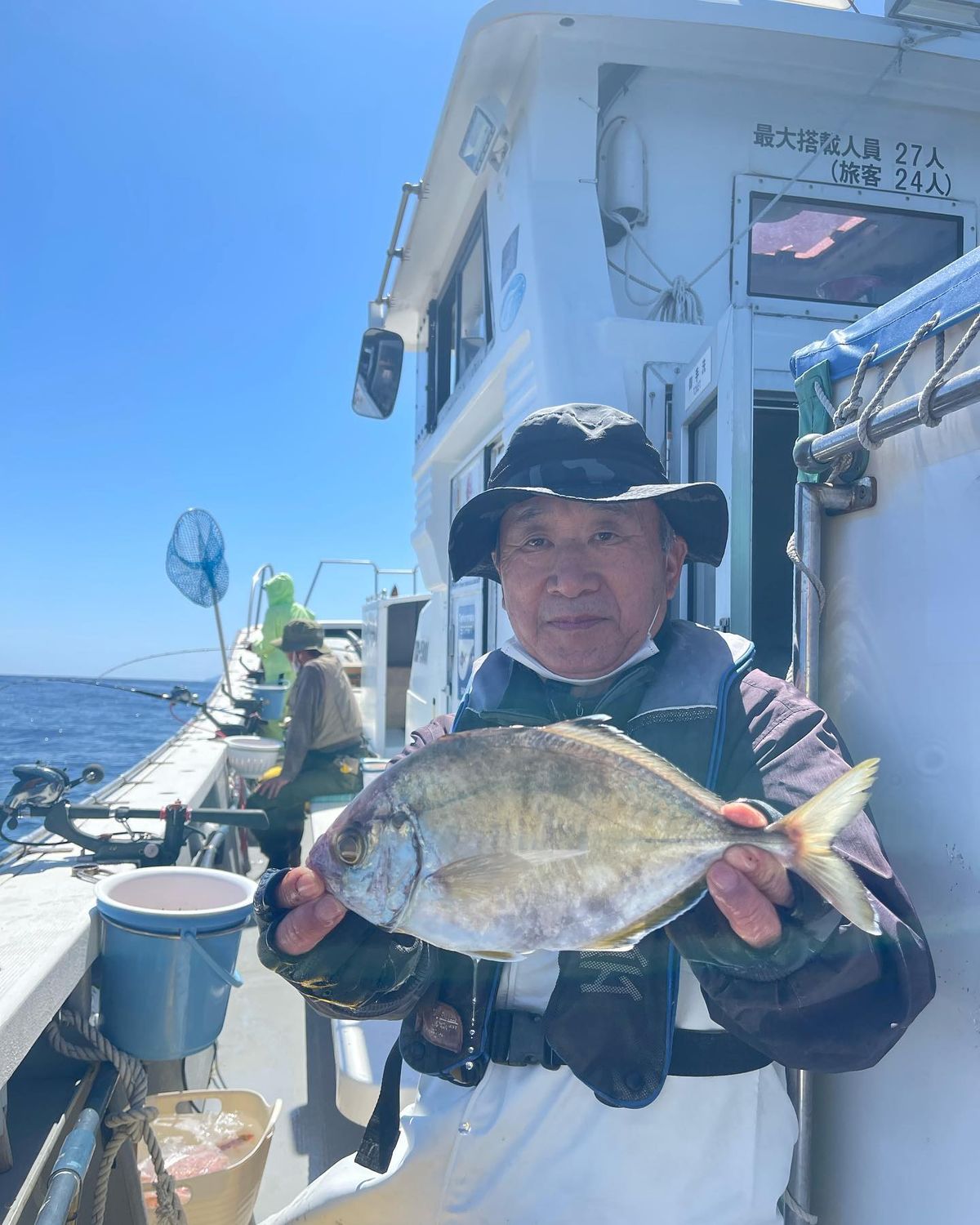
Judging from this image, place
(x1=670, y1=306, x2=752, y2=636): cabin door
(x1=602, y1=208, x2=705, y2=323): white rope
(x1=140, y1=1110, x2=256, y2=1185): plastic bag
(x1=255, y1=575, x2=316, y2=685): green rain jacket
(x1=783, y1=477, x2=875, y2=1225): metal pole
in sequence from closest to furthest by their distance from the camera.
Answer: (x1=783, y1=477, x2=875, y2=1225): metal pole < (x1=670, y1=306, x2=752, y2=636): cabin door < (x1=140, y1=1110, x2=256, y2=1185): plastic bag < (x1=602, y1=208, x2=705, y2=323): white rope < (x1=255, y1=575, x2=316, y2=685): green rain jacket

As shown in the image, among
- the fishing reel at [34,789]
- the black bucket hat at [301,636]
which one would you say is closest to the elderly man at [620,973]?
the fishing reel at [34,789]

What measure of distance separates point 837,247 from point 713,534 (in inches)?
112

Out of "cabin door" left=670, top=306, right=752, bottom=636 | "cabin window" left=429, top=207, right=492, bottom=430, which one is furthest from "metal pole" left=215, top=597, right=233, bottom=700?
"cabin door" left=670, top=306, right=752, bottom=636

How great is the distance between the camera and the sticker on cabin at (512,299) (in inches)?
152

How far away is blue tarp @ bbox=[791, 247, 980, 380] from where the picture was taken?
1239mm

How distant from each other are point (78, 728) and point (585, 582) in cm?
2087

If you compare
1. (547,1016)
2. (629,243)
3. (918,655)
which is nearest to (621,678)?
(918,655)

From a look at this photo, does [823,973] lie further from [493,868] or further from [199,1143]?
[199,1143]

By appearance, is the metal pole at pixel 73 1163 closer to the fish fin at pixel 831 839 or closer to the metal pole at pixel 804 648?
the metal pole at pixel 804 648

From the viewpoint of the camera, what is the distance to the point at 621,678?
63.1 inches

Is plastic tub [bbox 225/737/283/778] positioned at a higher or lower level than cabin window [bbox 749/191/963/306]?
lower

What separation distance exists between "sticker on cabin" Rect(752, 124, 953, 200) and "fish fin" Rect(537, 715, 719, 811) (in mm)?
3763

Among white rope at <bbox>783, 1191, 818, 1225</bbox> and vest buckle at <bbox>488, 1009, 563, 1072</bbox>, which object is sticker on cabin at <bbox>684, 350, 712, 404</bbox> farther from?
white rope at <bbox>783, 1191, 818, 1225</bbox>

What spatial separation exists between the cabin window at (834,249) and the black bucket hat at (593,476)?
2527 mm
